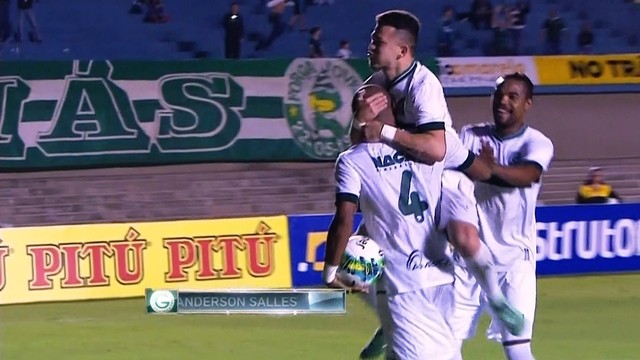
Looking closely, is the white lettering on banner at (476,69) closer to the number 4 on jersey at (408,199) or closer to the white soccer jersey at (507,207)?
the white soccer jersey at (507,207)

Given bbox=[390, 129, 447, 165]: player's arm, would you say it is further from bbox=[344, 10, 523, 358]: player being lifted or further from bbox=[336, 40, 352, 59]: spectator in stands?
bbox=[336, 40, 352, 59]: spectator in stands

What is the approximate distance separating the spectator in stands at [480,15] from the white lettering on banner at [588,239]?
39.8ft

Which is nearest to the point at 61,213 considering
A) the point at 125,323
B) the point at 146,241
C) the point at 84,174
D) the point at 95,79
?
the point at 84,174

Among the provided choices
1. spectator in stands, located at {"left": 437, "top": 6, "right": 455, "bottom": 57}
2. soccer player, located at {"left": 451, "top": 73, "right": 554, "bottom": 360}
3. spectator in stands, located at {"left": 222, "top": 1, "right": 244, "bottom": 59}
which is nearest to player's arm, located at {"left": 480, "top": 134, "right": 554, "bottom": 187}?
soccer player, located at {"left": 451, "top": 73, "right": 554, "bottom": 360}

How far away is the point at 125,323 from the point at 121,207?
9.19 metres

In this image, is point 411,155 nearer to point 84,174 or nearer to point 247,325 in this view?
point 247,325

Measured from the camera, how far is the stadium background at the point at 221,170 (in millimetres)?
14734

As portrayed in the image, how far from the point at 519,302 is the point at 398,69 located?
8.91 feet

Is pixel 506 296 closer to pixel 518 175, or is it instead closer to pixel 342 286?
pixel 518 175

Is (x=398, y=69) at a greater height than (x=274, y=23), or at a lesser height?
lesser

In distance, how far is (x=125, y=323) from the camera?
14961 millimetres

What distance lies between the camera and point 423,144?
6.39 m

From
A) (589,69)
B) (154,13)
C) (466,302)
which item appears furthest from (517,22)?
(466,302)

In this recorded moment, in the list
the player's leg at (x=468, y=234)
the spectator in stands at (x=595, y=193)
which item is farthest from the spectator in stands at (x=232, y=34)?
the player's leg at (x=468, y=234)
